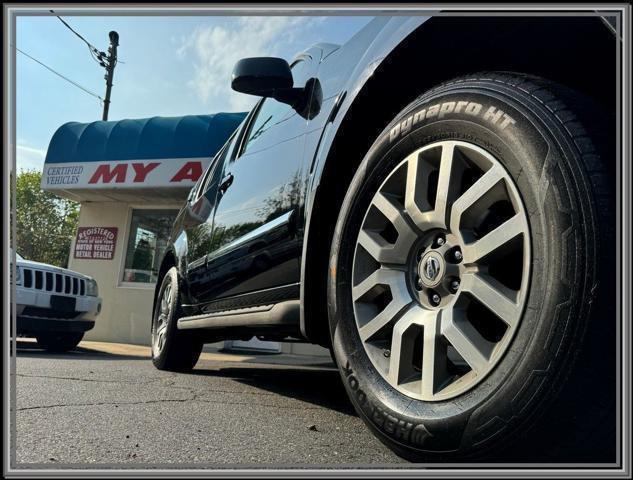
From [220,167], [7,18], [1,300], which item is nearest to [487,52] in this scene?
[7,18]

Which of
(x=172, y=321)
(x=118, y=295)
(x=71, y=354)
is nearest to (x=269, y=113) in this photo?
(x=172, y=321)

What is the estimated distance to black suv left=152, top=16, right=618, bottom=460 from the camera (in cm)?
115

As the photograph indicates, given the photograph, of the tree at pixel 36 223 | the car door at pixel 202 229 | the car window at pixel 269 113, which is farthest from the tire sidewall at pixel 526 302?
the car door at pixel 202 229

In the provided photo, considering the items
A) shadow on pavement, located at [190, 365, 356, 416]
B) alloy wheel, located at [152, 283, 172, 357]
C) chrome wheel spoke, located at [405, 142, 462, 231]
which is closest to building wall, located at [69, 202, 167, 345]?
alloy wheel, located at [152, 283, 172, 357]

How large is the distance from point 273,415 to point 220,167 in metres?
1.88

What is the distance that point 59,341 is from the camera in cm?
567

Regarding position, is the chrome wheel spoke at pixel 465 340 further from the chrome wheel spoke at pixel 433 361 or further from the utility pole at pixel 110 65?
the utility pole at pixel 110 65

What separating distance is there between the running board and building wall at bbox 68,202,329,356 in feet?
10.7

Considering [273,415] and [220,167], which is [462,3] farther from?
[220,167]

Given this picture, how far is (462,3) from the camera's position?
1414 mm

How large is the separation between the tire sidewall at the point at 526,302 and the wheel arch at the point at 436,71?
189mm

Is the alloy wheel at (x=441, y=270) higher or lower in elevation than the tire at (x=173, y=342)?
higher

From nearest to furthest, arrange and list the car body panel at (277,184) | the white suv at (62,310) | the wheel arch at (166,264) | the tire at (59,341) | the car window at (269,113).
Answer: the car body panel at (277,184)
the car window at (269,113)
the wheel arch at (166,264)
the white suv at (62,310)
the tire at (59,341)

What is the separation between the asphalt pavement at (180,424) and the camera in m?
1.55
